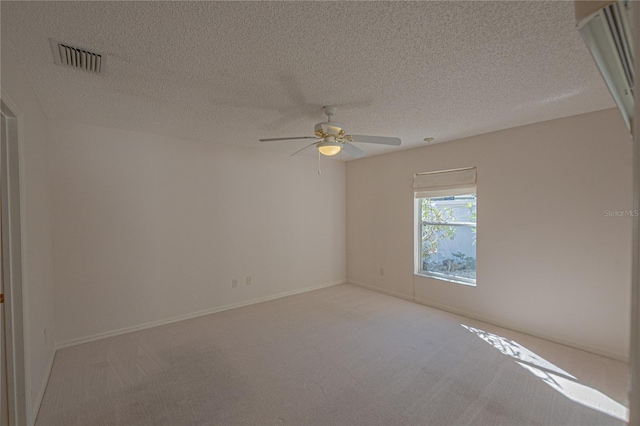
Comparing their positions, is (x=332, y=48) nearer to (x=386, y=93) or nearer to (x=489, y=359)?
(x=386, y=93)

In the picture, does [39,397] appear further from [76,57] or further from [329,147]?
[329,147]

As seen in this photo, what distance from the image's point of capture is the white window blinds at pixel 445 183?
3.71 meters

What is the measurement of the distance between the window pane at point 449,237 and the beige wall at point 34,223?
4.33m

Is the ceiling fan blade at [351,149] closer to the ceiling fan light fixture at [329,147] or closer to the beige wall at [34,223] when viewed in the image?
the ceiling fan light fixture at [329,147]

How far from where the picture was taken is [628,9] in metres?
0.49

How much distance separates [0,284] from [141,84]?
1.60 metres

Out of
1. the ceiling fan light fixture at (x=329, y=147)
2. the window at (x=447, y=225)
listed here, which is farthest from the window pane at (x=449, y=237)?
the ceiling fan light fixture at (x=329, y=147)

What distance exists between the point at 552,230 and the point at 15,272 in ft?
15.0

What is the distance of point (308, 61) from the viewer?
1.87m

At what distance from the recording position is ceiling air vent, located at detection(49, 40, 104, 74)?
171 cm

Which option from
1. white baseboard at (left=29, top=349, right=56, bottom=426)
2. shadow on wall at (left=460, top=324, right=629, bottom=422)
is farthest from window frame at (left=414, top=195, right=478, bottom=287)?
white baseboard at (left=29, top=349, right=56, bottom=426)

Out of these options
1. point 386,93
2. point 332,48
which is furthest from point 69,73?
point 386,93

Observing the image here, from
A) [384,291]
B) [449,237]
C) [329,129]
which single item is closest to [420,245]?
[449,237]

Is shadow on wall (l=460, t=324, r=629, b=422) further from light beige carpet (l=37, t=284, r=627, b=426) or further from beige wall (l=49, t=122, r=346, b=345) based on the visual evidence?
beige wall (l=49, t=122, r=346, b=345)
